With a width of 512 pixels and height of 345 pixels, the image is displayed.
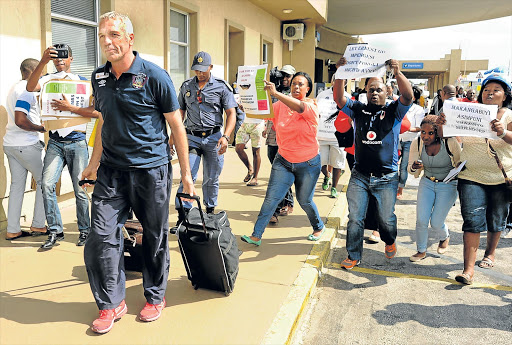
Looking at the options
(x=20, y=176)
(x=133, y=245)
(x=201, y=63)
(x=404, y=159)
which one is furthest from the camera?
(x=404, y=159)

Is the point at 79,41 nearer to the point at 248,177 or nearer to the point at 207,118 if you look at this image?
the point at 207,118

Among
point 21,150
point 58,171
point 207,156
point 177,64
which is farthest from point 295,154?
point 177,64

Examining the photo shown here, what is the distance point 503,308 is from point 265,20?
13577 mm

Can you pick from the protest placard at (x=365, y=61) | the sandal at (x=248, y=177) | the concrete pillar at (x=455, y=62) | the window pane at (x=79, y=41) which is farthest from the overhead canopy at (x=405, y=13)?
the concrete pillar at (x=455, y=62)

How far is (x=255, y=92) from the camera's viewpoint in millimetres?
5125

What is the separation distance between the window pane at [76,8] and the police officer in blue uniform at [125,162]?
146 inches

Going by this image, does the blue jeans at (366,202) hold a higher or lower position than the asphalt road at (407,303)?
higher

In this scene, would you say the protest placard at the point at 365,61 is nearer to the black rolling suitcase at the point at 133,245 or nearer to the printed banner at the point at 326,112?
the black rolling suitcase at the point at 133,245

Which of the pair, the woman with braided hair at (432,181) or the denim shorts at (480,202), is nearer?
the denim shorts at (480,202)

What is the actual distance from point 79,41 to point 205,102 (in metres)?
2.68

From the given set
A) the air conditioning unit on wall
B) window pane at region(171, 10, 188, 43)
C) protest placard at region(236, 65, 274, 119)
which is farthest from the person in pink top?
the air conditioning unit on wall

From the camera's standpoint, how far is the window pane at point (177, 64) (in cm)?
993

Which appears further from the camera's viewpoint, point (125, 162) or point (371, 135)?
→ point (371, 135)

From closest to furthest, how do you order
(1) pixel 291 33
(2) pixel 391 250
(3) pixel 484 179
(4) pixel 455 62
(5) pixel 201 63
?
(3) pixel 484 179 → (2) pixel 391 250 → (5) pixel 201 63 → (1) pixel 291 33 → (4) pixel 455 62
